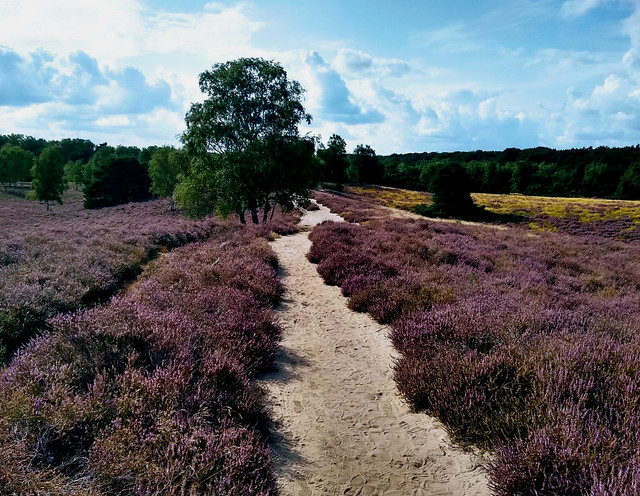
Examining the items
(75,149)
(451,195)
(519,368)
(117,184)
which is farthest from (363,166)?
(75,149)

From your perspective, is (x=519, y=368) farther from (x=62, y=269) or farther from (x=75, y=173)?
(x=75, y=173)

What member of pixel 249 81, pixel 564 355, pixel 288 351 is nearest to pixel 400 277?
pixel 288 351

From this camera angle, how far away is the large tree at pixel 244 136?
25.0 m

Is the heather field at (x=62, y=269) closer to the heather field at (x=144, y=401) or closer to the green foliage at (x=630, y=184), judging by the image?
the heather field at (x=144, y=401)

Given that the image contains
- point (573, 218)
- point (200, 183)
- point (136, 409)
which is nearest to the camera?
point (136, 409)

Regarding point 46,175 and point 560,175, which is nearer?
point 46,175

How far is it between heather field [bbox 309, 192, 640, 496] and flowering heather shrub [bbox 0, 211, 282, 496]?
2136 millimetres

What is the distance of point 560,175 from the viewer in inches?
3681

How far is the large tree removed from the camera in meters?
25.0

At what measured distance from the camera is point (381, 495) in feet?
11.8

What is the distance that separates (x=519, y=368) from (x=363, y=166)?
89.3 m

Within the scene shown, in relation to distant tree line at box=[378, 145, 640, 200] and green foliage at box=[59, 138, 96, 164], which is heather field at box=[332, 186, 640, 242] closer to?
distant tree line at box=[378, 145, 640, 200]

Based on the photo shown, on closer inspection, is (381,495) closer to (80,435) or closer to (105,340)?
(80,435)

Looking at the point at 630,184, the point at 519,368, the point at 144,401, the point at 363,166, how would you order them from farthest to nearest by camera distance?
1. the point at 363,166
2. the point at 630,184
3. the point at 519,368
4. the point at 144,401
